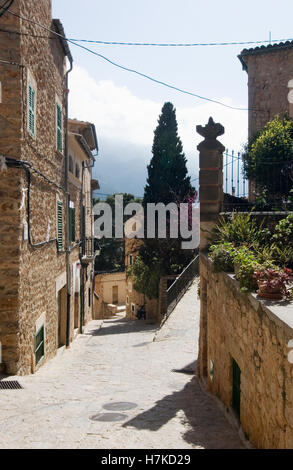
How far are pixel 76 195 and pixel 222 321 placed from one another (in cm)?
1261

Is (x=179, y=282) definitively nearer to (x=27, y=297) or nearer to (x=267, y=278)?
(x=27, y=297)

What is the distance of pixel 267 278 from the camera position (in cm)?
512

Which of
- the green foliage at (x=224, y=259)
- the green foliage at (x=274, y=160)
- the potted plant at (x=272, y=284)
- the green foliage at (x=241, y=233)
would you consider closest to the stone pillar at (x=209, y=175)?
the green foliage at (x=241, y=233)

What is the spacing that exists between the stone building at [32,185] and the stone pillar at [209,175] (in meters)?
3.65

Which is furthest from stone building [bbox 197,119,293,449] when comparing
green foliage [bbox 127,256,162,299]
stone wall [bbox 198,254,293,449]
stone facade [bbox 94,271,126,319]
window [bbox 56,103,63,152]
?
stone facade [bbox 94,271,126,319]

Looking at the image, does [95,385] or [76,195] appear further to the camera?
[76,195]

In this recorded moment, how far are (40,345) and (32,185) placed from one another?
3881 millimetres

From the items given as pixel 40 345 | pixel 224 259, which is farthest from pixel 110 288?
pixel 224 259

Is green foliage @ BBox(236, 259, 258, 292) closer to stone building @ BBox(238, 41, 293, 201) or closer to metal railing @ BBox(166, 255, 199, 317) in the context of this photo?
metal railing @ BBox(166, 255, 199, 317)

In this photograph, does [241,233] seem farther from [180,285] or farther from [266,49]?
[266,49]

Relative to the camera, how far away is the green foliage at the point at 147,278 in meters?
24.9

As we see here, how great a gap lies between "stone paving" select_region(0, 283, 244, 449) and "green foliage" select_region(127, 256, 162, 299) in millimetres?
10556

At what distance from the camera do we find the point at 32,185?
10.2m
